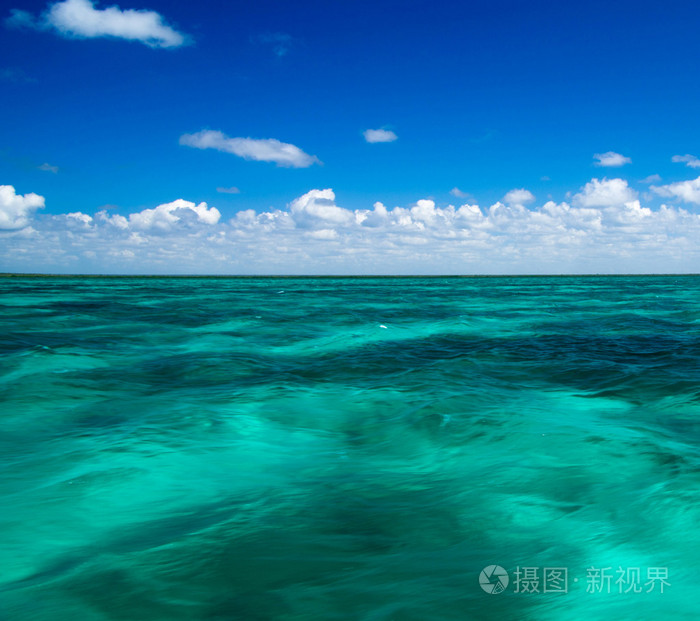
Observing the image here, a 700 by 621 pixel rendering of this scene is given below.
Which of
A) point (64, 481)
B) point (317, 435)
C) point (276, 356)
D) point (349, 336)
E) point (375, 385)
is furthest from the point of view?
point (349, 336)

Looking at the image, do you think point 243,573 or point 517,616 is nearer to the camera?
point 517,616

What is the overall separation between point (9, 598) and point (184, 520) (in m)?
1.60

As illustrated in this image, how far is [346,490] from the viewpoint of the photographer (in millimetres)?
5727

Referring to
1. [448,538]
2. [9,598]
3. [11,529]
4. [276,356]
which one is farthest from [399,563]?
[276,356]

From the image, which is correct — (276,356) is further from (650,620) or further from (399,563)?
(650,620)

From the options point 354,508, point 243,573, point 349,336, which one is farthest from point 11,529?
point 349,336

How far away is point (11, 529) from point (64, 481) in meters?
1.12

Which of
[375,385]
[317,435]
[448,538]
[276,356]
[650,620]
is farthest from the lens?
[276,356]

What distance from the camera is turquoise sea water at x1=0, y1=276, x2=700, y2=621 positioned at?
3.88 m

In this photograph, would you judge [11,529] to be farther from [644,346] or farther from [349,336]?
[644,346]

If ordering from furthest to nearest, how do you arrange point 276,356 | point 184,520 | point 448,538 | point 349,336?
point 349,336, point 276,356, point 184,520, point 448,538

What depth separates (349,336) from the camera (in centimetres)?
1981

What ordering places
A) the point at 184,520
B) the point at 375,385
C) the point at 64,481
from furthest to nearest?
the point at 375,385, the point at 64,481, the point at 184,520

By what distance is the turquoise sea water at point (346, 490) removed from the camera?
12.7 feet
